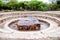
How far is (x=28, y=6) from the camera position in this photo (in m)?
14.6

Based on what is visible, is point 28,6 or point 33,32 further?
point 28,6

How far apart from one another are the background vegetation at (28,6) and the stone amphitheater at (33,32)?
3.61 m

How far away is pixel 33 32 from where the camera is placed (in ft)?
25.7

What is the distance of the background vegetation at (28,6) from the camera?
14469mm

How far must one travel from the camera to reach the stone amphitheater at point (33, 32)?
22.5ft

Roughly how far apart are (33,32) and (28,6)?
7.02 m

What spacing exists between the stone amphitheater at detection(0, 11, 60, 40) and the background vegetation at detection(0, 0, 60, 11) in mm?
3607

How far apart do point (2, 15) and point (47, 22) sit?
9.13 feet

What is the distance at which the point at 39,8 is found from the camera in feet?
47.6

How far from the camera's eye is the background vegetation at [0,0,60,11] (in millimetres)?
14469

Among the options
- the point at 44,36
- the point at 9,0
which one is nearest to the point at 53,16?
the point at 44,36

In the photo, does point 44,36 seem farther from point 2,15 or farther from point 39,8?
point 39,8

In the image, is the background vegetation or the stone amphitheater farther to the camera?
the background vegetation

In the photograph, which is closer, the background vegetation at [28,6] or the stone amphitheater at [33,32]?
the stone amphitheater at [33,32]
